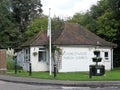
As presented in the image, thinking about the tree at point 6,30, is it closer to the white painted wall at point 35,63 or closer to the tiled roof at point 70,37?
the tiled roof at point 70,37

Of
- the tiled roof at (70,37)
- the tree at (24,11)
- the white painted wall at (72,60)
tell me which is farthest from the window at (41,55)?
the tree at (24,11)

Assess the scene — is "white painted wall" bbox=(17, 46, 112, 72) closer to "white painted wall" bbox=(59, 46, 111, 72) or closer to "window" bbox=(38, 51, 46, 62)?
"white painted wall" bbox=(59, 46, 111, 72)

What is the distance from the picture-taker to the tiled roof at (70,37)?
152ft

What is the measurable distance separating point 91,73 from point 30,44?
52.1 ft

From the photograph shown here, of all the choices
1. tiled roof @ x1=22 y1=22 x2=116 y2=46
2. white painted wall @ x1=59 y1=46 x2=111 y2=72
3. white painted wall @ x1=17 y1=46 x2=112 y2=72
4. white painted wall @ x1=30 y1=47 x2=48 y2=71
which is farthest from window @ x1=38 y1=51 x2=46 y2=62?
white painted wall @ x1=59 y1=46 x2=111 y2=72

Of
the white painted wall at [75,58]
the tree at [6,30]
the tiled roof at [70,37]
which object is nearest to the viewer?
the white painted wall at [75,58]

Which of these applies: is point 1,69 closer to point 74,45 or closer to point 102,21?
point 74,45

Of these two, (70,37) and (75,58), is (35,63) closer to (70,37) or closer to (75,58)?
(75,58)

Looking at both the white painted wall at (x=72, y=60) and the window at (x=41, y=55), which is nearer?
the white painted wall at (x=72, y=60)

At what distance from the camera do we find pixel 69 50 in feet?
151

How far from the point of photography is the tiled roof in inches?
1830

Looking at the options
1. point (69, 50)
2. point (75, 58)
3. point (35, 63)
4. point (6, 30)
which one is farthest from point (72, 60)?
point (6, 30)

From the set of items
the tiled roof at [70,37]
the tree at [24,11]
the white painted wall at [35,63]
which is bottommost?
the white painted wall at [35,63]

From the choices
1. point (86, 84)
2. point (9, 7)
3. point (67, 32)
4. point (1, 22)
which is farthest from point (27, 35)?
point (86, 84)
